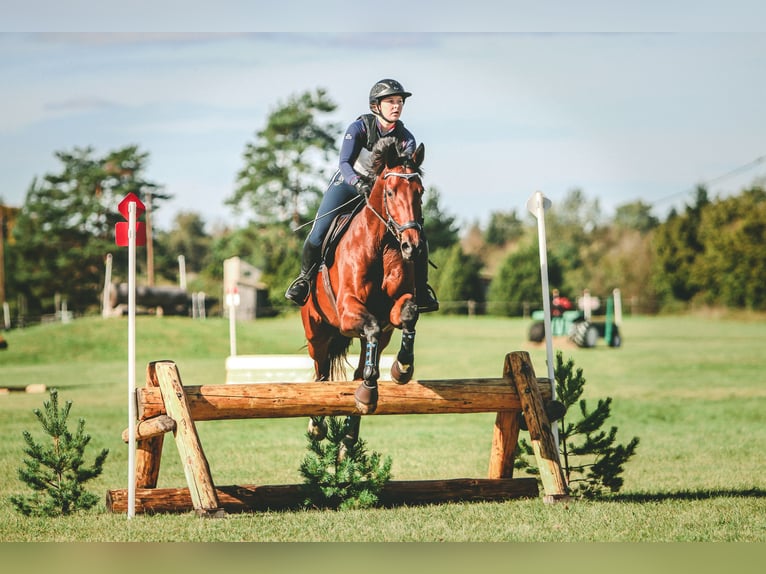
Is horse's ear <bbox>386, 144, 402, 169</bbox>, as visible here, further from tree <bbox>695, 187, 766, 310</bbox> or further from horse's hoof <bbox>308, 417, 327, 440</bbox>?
tree <bbox>695, 187, 766, 310</bbox>

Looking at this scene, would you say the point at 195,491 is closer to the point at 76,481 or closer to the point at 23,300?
the point at 76,481

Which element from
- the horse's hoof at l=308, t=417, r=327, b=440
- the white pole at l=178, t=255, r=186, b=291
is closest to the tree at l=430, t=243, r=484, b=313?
the white pole at l=178, t=255, r=186, b=291

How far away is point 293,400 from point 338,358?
1.42 m

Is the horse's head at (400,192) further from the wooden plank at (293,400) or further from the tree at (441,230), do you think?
the tree at (441,230)

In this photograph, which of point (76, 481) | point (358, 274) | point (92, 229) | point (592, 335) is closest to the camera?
point (358, 274)

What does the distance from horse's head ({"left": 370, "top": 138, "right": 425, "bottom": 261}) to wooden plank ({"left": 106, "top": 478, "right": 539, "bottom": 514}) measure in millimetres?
1808

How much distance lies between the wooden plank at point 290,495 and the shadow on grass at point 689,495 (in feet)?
2.42

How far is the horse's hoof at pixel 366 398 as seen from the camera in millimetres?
5133

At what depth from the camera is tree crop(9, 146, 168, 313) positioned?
29.9m

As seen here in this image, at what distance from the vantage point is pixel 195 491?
16.6 feet

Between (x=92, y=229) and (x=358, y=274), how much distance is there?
1072 inches

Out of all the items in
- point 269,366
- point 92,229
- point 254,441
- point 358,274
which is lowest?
point 254,441

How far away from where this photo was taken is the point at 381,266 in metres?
5.30

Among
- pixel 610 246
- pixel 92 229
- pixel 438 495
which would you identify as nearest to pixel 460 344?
pixel 92 229
